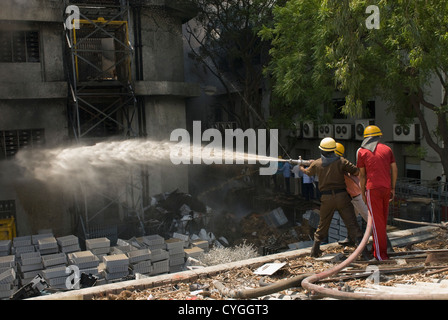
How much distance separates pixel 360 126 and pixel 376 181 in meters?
11.1

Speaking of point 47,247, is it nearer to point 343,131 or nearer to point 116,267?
point 116,267

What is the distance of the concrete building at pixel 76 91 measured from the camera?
14.4 metres

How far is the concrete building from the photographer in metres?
14.4

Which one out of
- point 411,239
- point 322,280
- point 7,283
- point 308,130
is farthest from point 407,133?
point 7,283

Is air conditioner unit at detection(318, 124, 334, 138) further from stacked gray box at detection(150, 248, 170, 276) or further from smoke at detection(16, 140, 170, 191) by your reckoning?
stacked gray box at detection(150, 248, 170, 276)

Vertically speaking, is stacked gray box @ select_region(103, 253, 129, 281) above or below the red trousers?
below

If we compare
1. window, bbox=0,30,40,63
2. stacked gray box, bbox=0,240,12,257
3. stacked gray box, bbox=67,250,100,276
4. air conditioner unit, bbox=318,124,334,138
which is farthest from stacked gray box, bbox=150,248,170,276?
air conditioner unit, bbox=318,124,334,138

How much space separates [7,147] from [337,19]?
10.6 metres

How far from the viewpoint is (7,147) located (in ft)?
47.8

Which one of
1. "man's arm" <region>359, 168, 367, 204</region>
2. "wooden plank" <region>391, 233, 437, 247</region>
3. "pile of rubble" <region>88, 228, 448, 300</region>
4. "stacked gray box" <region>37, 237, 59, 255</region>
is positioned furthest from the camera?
"stacked gray box" <region>37, 237, 59, 255</region>

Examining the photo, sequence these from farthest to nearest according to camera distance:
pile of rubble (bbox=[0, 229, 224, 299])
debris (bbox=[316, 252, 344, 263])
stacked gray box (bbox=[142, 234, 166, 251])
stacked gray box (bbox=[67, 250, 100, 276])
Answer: stacked gray box (bbox=[142, 234, 166, 251]) → stacked gray box (bbox=[67, 250, 100, 276]) → pile of rubble (bbox=[0, 229, 224, 299]) → debris (bbox=[316, 252, 344, 263])

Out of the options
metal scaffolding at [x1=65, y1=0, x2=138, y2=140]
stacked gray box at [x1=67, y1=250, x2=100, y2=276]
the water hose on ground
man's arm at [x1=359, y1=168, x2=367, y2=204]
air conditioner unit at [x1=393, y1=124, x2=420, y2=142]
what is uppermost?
metal scaffolding at [x1=65, y1=0, x2=138, y2=140]

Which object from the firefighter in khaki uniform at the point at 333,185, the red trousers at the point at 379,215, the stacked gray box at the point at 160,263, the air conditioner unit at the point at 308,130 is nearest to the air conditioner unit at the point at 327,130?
the air conditioner unit at the point at 308,130

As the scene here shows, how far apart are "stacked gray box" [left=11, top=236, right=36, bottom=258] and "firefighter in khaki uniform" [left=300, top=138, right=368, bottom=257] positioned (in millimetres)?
6968
